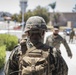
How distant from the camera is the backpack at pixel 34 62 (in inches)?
134

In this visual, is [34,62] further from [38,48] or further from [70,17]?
[70,17]

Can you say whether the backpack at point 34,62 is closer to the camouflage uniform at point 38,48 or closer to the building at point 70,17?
the camouflage uniform at point 38,48

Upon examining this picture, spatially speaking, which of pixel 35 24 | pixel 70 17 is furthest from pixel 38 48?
pixel 70 17

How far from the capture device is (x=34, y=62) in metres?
3.45

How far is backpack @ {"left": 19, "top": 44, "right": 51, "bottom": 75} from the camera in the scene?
3.41 meters

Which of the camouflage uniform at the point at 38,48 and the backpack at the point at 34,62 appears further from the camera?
the camouflage uniform at the point at 38,48

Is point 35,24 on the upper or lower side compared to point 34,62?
upper

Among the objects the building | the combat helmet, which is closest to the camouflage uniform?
the combat helmet

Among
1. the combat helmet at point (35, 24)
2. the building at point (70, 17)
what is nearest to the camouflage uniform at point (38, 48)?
the combat helmet at point (35, 24)

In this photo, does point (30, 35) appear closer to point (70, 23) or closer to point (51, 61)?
point (51, 61)

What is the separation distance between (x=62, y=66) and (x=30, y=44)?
0.44 meters

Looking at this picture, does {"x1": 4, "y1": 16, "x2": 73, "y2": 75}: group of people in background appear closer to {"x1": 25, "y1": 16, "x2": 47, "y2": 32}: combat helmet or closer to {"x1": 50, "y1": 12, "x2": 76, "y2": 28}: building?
{"x1": 25, "y1": 16, "x2": 47, "y2": 32}: combat helmet

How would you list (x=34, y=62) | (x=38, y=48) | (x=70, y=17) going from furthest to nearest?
1. (x=70, y=17)
2. (x=38, y=48)
3. (x=34, y=62)

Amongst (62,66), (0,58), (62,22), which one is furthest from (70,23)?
(62,66)
